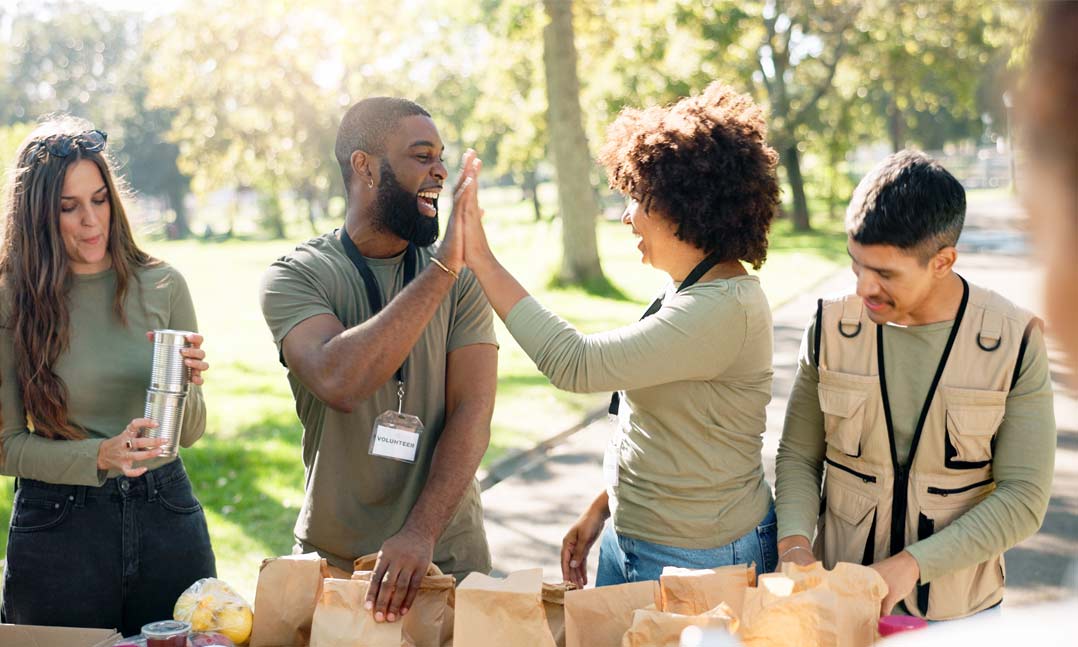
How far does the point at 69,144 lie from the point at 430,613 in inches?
72.5

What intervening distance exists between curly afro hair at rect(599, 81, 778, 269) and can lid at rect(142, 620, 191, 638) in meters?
1.48

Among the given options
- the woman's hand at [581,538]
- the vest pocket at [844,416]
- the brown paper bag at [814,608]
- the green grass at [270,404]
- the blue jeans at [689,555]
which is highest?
the vest pocket at [844,416]

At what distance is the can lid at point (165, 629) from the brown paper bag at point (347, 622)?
0.26 m

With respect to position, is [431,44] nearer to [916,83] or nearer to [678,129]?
[916,83]

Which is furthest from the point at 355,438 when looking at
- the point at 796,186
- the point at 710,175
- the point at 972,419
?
the point at 796,186

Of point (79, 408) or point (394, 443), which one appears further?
point (79, 408)

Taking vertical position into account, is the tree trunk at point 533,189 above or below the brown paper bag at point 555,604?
below

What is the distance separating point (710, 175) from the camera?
260 centimetres

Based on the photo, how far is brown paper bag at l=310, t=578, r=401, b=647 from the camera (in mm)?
2182

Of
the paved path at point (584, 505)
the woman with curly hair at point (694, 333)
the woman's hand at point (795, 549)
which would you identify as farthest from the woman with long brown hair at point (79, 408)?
the paved path at point (584, 505)

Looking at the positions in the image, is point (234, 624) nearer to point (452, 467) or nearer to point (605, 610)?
point (452, 467)

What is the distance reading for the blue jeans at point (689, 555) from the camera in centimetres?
262

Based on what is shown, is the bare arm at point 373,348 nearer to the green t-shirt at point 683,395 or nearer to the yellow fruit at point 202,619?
the green t-shirt at point 683,395

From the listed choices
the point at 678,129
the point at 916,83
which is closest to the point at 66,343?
the point at 678,129
